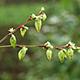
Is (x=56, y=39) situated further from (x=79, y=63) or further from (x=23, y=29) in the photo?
(x=23, y=29)

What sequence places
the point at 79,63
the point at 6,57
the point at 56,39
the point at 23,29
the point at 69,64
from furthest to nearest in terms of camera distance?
the point at 6,57
the point at 56,39
the point at 69,64
the point at 79,63
the point at 23,29

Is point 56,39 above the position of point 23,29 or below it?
above

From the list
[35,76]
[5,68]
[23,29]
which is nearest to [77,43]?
[35,76]

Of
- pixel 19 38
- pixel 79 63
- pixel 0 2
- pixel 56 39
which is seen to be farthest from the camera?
pixel 0 2

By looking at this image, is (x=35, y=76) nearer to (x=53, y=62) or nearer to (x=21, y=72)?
(x=53, y=62)

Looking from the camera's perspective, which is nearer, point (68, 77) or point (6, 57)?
point (68, 77)

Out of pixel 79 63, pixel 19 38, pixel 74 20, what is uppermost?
pixel 19 38

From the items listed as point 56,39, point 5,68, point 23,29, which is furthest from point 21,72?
point 23,29

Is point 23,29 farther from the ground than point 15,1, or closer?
closer

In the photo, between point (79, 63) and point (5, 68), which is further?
point (5, 68)

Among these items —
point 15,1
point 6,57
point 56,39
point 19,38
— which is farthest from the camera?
point 15,1
